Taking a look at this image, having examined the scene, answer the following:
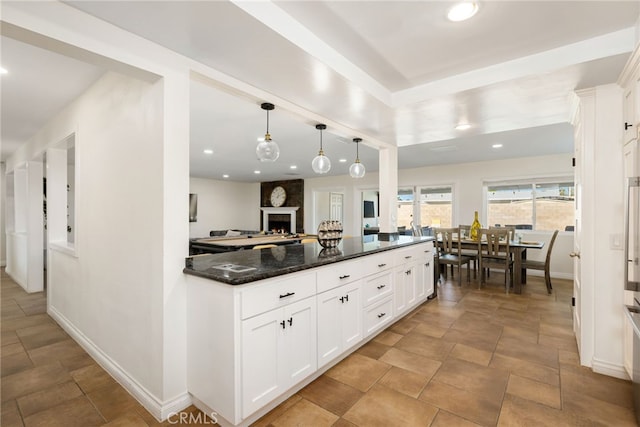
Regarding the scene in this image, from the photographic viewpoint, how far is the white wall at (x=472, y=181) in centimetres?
562

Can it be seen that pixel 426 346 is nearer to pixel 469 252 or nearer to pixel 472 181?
pixel 469 252

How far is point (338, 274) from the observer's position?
230 centimetres

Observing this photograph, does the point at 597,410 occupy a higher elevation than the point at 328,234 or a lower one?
lower

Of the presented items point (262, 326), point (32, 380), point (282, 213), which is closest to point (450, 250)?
point (262, 326)

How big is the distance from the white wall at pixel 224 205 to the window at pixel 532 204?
7209 mm

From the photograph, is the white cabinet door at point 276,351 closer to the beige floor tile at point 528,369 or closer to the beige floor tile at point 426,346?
the beige floor tile at point 426,346

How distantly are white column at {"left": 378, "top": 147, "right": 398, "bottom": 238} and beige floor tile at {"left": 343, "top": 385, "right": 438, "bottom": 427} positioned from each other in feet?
7.79

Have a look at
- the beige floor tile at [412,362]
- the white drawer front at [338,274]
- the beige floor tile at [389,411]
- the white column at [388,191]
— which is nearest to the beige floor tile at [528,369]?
the beige floor tile at [412,362]

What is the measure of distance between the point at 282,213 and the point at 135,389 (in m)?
8.00

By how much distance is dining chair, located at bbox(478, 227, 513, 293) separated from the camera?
4477mm

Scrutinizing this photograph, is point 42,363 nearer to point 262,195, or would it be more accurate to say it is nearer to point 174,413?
point 174,413

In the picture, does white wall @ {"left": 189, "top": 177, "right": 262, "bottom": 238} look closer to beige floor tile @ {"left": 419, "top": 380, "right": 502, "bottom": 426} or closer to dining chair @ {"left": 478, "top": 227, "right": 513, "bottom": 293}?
dining chair @ {"left": 478, "top": 227, "right": 513, "bottom": 293}

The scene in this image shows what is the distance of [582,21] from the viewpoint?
5.83ft

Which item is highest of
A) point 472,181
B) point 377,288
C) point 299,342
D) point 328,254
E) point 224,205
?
point 472,181
